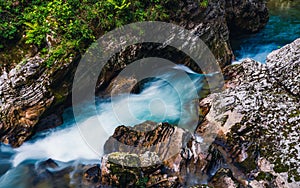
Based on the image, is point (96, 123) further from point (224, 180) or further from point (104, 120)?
point (224, 180)

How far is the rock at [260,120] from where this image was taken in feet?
19.6

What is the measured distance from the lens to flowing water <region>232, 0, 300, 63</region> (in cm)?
1140

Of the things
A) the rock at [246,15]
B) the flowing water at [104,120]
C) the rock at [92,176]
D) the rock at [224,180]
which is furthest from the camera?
the rock at [246,15]

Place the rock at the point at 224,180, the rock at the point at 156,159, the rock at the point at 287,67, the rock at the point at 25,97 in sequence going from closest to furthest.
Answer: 1. the rock at the point at 224,180
2. the rock at the point at 156,159
3. the rock at the point at 25,97
4. the rock at the point at 287,67

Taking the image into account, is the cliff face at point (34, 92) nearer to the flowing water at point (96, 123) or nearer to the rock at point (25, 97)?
the rock at point (25, 97)

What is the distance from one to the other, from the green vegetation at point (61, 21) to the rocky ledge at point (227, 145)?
2.69 m

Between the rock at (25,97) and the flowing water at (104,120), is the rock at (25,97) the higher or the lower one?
the higher one

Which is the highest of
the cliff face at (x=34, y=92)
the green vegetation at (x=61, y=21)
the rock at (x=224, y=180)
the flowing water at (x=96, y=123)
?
the green vegetation at (x=61, y=21)

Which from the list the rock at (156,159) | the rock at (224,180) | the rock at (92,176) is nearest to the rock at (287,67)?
the rock at (156,159)

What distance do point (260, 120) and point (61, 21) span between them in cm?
568

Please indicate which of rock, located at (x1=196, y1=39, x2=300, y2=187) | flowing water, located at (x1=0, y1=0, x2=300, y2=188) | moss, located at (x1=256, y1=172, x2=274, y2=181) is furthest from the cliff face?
moss, located at (x1=256, y1=172, x2=274, y2=181)

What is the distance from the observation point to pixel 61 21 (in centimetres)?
762

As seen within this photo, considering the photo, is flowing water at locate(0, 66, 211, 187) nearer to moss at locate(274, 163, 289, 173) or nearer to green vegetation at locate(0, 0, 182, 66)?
green vegetation at locate(0, 0, 182, 66)

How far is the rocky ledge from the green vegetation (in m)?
2.69
